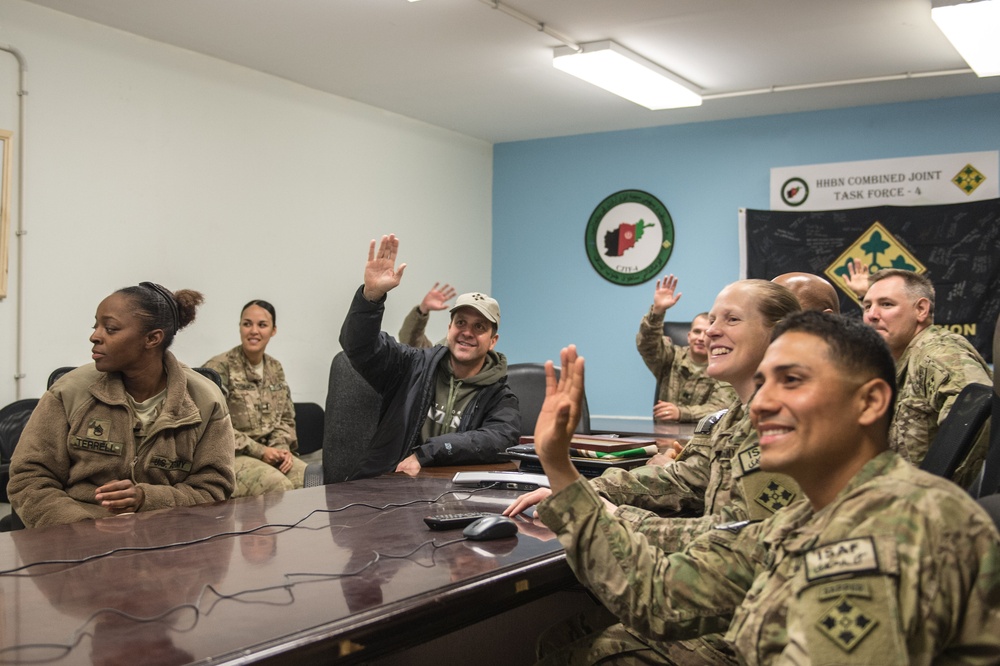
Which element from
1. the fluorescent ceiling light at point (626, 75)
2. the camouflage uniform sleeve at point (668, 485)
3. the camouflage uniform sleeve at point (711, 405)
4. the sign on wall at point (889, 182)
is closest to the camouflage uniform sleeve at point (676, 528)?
the camouflage uniform sleeve at point (668, 485)

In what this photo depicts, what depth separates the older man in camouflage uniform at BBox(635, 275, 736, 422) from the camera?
554 centimetres

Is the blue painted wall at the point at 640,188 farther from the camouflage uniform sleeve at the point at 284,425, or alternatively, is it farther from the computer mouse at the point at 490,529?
the computer mouse at the point at 490,529

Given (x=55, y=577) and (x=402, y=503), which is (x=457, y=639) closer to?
(x=402, y=503)

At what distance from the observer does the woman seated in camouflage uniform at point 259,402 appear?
17.6 ft

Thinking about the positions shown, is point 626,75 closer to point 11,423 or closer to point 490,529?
point 11,423

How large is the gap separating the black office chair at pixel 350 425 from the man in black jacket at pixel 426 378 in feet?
0.21

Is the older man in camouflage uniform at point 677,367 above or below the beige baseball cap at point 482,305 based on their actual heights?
below

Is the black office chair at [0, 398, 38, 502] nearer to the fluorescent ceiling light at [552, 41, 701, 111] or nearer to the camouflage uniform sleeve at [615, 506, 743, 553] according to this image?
the camouflage uniform sleeve at [615, 506, 743, 553]

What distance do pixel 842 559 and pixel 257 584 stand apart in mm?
939

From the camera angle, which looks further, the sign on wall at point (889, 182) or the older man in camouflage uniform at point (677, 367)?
the sign on wall at point (889, 182)

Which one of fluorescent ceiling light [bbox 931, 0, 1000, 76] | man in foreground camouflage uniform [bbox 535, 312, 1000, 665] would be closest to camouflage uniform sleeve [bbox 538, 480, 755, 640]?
man in foreground camouflage uniform [bbox 535, 312, 1000, 665]

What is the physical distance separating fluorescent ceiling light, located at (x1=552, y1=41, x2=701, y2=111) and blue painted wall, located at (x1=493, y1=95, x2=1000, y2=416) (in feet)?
2.97

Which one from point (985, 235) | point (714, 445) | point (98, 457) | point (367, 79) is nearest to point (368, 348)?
point (98, 457)
